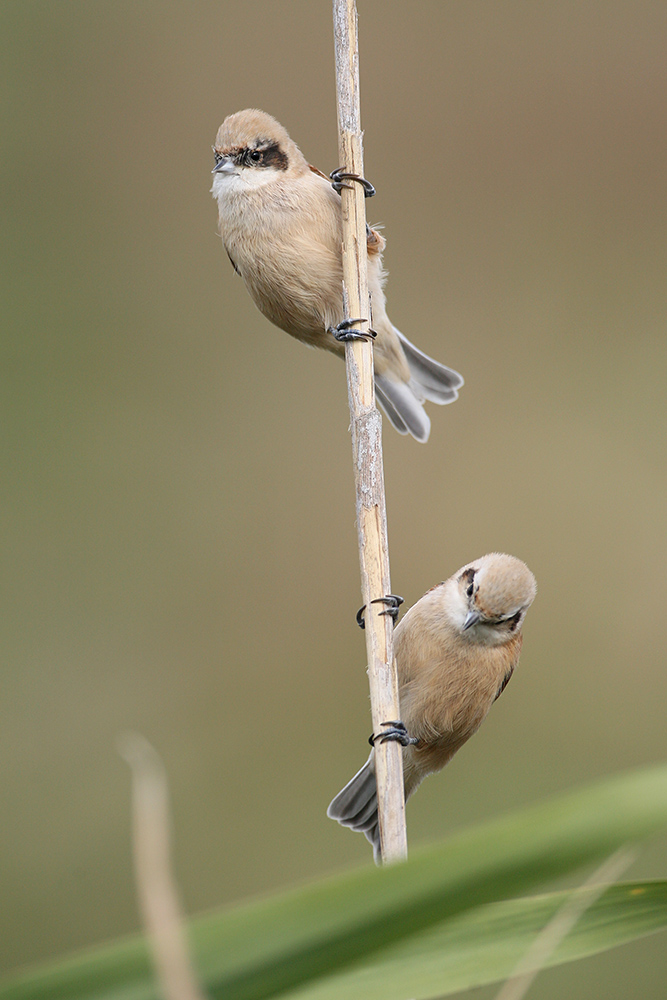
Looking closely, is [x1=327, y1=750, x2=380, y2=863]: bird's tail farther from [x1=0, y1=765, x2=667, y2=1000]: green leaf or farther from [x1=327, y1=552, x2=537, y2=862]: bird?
[x1=0, y1=765, x2=667, y2=1000]: green leaf

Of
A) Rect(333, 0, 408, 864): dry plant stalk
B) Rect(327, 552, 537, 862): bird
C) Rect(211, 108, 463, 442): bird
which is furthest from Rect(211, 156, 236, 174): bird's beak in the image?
Rect(327, 552, 537, 862): bird

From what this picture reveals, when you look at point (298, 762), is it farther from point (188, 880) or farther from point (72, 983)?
point (72, 983)

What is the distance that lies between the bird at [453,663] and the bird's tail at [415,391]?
1.68 feet

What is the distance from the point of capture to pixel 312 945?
40 centimetres

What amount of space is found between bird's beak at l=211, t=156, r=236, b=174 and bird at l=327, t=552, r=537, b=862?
846 mm

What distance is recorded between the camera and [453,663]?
62.1 inches

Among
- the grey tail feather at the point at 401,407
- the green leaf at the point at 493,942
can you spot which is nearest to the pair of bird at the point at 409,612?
the grey tail feather at the point at 401,407

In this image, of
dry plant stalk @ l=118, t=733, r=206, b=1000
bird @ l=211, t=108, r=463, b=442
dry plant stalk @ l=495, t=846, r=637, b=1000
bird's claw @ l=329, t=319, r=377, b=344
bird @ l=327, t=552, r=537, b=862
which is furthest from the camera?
bird @ l=211, t=108, r=463, b=442

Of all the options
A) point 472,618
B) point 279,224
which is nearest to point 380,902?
point 472,618

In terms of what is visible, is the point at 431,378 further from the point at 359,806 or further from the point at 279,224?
the point at 359,806

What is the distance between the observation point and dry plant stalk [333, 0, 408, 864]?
967mm

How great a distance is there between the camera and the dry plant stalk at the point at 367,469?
967mm

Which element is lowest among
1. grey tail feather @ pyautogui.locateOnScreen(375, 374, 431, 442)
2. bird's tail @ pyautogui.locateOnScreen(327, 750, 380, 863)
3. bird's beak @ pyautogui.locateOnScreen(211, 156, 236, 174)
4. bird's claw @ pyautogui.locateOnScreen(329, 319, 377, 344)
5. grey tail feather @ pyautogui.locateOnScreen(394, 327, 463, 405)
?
bird's tail @ pyautogui.locateOnScreen(327, 750, 380, 863)

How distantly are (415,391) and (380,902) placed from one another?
1737 mm
